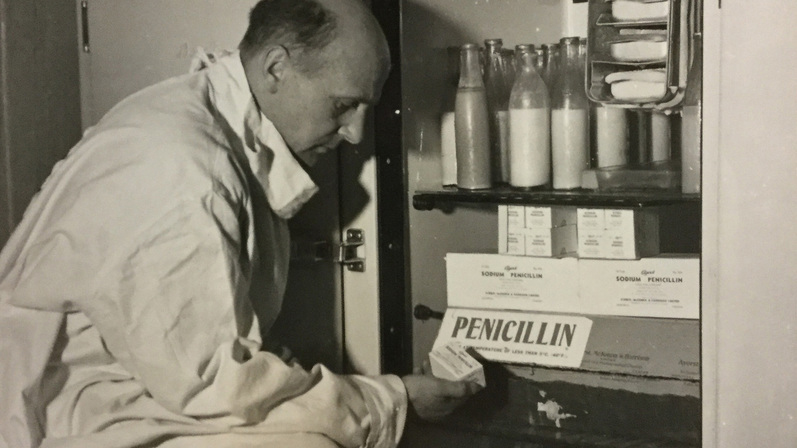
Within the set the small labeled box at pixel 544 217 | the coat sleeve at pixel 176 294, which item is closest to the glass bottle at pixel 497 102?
the small labeled box at pixel 544 217

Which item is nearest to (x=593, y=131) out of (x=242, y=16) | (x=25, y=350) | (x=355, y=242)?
(x=355, y=242)

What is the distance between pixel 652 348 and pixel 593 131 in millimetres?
346

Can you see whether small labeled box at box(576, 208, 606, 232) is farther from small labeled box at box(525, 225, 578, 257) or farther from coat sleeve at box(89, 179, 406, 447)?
coat sleeve at box(89, 179, 406, 447)

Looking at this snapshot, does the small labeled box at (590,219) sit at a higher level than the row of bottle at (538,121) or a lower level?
lower

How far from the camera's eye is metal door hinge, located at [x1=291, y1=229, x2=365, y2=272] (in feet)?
4.36

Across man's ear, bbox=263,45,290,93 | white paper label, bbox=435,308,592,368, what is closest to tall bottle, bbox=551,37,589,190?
white paper label, bbox=435,308,592,368

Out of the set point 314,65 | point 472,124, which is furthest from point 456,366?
point 314,65

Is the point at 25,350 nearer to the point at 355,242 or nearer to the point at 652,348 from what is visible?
the point at 355,242

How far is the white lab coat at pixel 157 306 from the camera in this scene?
3.26ft

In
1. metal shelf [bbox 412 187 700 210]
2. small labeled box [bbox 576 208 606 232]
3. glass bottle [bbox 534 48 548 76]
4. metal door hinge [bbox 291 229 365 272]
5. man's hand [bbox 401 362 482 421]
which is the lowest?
man's hand [bbox 401 362 482 421]

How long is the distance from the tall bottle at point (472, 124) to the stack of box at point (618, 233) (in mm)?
174

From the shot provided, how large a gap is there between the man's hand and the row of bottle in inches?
12.4

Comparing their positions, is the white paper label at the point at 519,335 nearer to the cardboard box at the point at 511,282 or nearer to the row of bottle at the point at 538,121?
the cardboard box at the point at 511,282

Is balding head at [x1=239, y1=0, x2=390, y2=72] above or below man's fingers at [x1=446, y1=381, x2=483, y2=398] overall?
above
